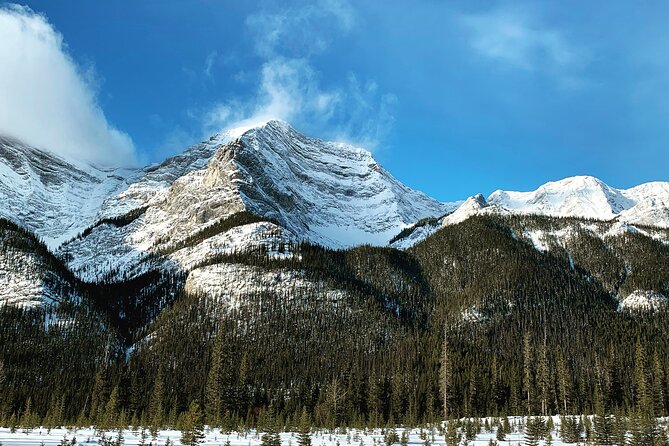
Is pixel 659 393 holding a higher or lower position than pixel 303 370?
lower

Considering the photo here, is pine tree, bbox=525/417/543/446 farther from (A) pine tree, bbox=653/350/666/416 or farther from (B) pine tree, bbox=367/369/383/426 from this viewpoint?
(B) pine tree, bbox=367/369/383/426

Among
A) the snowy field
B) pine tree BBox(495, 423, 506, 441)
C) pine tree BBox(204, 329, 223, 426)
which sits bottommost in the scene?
the snowy field

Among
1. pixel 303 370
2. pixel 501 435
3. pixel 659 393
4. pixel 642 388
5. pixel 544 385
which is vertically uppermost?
pixel 303 370

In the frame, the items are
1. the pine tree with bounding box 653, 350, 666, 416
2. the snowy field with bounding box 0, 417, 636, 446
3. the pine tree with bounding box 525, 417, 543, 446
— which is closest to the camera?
the pine tree with bounding box 525, 417, 543, 446

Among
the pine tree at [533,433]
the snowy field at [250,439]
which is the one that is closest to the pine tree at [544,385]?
the snowy field at [250,439]

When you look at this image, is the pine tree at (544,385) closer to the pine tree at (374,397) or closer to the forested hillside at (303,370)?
the forested hillside at (303,370)

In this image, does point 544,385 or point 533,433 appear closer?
point 533,433

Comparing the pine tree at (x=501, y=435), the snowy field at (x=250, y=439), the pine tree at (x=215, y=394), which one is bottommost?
the snowy field at (x=250, y=439)

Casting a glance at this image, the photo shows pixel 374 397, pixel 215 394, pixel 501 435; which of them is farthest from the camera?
pixel 374 397

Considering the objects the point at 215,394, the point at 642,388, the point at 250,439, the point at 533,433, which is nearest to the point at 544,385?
the point at 642,388

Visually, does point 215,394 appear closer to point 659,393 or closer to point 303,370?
point 303,370

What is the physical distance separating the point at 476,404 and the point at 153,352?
9455cm

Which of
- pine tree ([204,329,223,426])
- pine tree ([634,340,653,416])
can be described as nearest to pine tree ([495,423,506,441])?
pine tree ([634,340,653,416])

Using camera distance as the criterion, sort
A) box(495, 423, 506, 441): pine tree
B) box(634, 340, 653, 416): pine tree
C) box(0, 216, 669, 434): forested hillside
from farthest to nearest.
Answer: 1. box(0, 216, 669, 434): forested hillside
2. box(634, 340, 653, 416): pine tree
3. box(495, 423, 506, 441): pine tree
